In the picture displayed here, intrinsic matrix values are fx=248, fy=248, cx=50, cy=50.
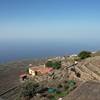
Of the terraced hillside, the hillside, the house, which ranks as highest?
the hillside

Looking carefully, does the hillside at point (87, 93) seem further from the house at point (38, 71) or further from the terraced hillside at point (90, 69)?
the house at point (38, 71)

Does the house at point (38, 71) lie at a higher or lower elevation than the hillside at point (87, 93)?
lower

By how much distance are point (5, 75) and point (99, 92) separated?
92.1 feet

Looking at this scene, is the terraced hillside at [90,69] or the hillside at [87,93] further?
the terraced hillside at [90,69]

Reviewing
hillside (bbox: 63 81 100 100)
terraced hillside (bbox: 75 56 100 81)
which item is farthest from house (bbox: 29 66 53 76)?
hillside (bbox: 63 81 100 100)

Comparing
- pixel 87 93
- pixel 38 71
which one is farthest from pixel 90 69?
pixel 87 93

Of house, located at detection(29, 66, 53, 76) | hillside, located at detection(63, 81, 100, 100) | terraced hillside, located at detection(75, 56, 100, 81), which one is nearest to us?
hillside, located at detection(63, 81, 100, 100)

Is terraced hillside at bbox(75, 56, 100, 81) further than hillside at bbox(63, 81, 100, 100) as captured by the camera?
Yes

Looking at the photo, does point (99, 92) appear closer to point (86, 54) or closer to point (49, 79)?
point (49, 79)

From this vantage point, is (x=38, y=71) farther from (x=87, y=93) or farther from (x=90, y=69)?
(x=87, y=93)

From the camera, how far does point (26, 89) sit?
30.8 meters

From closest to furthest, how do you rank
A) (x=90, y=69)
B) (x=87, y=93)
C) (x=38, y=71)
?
(x=87, y=93)
(x=90, y=69)
(x=38, y=71)

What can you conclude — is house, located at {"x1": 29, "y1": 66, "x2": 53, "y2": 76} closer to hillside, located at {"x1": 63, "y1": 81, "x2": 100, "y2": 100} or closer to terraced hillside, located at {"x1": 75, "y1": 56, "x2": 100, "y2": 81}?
terraced hillside, located at {"x1": 75, "y1": 56, "x2": 100, "y2": 81}

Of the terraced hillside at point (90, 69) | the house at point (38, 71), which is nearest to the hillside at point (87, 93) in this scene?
the terraced hillside at point (90, 69)
